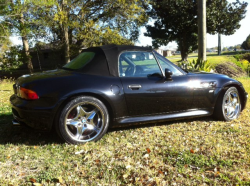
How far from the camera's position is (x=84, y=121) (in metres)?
3.40

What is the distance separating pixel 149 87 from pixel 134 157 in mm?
1204

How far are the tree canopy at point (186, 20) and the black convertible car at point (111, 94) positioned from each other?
22.9 metres

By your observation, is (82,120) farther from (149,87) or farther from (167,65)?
(167,65)

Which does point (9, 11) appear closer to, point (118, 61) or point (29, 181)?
point (118, 61)

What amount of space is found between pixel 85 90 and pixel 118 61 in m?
0.78

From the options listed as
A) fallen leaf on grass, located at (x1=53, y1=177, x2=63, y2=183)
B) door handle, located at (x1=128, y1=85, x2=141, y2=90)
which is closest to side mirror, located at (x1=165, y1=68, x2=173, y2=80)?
door handle, located at (x1=128, y1=85, x2=141, y2=90)

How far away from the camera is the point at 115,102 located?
3.49 m

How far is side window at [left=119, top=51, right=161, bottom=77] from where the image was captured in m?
3.79

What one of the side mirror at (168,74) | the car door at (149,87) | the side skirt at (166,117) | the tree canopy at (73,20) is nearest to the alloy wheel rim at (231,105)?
the side skirt at (166,117)

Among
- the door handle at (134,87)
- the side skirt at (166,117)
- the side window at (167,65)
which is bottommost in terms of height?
the side skirt at (166,117)

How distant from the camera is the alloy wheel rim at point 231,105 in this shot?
4.46 metres

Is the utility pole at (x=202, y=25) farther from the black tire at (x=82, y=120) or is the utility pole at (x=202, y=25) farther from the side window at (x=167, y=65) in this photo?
the black tire at (x=82, y=120)

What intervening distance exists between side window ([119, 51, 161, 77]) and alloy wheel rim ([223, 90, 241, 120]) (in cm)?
159

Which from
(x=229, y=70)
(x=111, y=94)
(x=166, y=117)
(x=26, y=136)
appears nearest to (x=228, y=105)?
(x=166, y=117)
